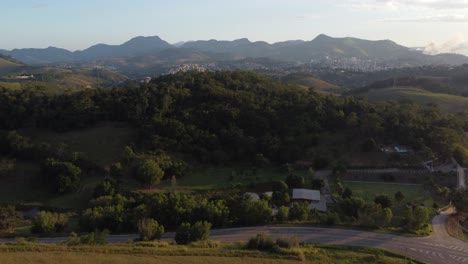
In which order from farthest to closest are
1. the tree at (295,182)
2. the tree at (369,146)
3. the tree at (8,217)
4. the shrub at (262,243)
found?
1. the tree at (369,146)
2. the tree at (295,182)
3. the tree at (8,217)
4. the shrub at (262,243)

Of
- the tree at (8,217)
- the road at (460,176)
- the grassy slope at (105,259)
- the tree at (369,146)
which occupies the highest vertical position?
the tree at (369,146)

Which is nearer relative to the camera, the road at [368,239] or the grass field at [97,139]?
the road at [368,239]

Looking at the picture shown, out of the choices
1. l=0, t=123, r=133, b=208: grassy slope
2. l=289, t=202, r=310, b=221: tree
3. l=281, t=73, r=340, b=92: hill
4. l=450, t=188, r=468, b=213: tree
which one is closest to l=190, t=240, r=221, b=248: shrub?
l=289, t=202, r=310, b=221: tree

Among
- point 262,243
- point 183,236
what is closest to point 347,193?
point 262,243

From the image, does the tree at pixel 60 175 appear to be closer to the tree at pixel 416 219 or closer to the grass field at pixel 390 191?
the grass field at pixel 390 191

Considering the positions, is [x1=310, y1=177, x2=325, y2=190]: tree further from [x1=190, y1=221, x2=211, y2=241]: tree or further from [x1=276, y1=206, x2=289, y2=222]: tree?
[x1=190, y1=221, x2=211, y2=241]: tree

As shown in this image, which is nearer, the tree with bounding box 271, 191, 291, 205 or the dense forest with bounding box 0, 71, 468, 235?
the dense forest with bounding box 0, 71, 468, 235

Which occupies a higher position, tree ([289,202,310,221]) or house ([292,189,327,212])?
tree ([289,202,310,221])

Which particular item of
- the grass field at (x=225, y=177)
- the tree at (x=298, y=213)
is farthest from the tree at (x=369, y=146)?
the tree at (x=298, y=213)
